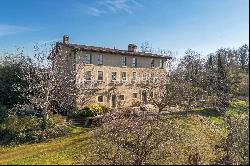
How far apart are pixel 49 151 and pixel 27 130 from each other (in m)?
8.25

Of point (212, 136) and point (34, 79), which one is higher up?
point (34, 79)

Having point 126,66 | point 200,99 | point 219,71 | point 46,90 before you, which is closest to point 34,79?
point 46,90

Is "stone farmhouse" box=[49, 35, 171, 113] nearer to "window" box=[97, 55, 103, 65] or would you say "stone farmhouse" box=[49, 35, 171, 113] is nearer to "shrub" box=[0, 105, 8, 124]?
"window" box=[97, 55, 103, 65]

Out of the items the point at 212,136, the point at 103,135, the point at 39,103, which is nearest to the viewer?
the point at 103,135

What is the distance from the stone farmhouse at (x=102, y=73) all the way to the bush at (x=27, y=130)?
5869 mm

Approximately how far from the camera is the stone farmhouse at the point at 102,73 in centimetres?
4966

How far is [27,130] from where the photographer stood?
40.9 meters

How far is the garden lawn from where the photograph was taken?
29.3 metres

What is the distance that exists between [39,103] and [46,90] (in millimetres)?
1646

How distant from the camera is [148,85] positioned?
6047 centimetres

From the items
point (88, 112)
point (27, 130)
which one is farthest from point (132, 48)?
point (27, 130)

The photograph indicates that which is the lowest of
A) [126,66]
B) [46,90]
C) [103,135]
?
[103,135]

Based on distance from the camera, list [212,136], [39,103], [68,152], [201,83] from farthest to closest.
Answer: [201,83]
[39,103]
[212,136]
[68,152]

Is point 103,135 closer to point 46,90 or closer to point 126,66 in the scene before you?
point 46,90
